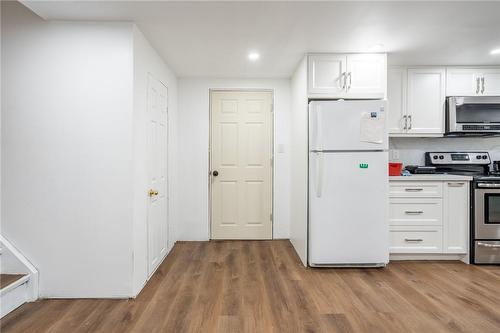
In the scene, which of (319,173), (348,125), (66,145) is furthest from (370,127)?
(66,145)

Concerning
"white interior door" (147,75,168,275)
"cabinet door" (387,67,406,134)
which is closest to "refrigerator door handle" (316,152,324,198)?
"cabinet door" (387,67,406,134)

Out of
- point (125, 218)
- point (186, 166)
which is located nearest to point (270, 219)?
point (186, 166)

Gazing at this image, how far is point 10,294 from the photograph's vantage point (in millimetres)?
2250

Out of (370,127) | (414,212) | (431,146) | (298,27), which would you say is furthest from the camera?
(431,146)

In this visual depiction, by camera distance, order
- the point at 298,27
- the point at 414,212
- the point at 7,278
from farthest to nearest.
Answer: the point at 414,212, the point at 298,27, the point at 7,278

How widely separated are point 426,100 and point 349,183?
159 cm

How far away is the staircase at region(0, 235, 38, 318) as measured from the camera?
7.62 ft

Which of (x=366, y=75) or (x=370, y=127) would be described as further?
(x=366, y=75)

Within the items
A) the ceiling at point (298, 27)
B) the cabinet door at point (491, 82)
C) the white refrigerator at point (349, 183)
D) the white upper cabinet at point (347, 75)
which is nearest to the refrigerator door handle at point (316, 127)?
the white refrigerator at point (349, 183)

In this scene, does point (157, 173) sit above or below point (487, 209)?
above

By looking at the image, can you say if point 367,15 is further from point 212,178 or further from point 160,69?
point 212,178

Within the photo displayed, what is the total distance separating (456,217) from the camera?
327cm

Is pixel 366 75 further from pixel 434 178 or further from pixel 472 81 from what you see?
pixel 472 81

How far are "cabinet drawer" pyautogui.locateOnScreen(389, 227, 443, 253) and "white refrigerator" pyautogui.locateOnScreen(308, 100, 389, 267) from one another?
0.93 feet
